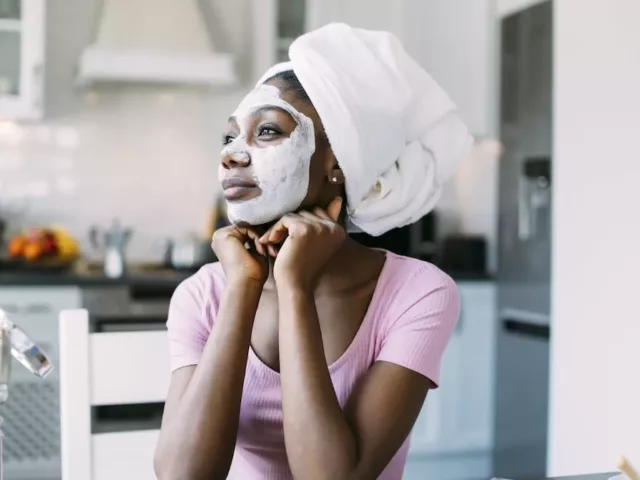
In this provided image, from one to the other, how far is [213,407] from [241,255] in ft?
0.64

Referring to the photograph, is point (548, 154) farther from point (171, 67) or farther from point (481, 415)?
point (171, 67)

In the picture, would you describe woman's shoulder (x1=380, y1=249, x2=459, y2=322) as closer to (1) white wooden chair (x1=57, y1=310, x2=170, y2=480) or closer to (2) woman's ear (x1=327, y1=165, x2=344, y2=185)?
(2) woman's ear (x1=327, y1=165, x2=344, y2=185)

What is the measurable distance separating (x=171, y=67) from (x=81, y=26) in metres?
0.55

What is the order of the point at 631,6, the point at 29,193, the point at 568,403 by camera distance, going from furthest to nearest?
the point at 29,193 < the point at 568,403 < the point at 631,6

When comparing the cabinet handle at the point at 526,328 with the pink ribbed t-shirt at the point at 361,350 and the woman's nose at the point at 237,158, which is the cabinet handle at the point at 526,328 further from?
the woman's nose at the point at 237,158

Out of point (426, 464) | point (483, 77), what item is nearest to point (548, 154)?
point (483, 77)

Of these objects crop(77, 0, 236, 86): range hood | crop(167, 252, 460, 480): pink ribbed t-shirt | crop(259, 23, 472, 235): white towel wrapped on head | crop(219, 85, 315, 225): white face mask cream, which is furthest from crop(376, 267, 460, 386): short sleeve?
crop(77, 0, 236, 86): range hood

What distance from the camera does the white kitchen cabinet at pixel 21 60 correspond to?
3.25 meters

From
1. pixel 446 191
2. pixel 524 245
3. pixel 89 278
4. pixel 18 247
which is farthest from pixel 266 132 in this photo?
pixel 446 191

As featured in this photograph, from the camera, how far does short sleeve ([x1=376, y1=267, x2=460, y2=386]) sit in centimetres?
108

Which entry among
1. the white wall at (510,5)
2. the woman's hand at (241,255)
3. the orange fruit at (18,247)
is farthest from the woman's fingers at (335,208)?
the orange fruit at (18,247)

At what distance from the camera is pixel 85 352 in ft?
3.82

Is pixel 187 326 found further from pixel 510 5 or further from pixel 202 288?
pixel 510 5

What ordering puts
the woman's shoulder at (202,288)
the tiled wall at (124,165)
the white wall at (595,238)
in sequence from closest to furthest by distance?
the woman's shoulder at (202,288), the white wall at (595,238), the tiled wall at (124,165)
